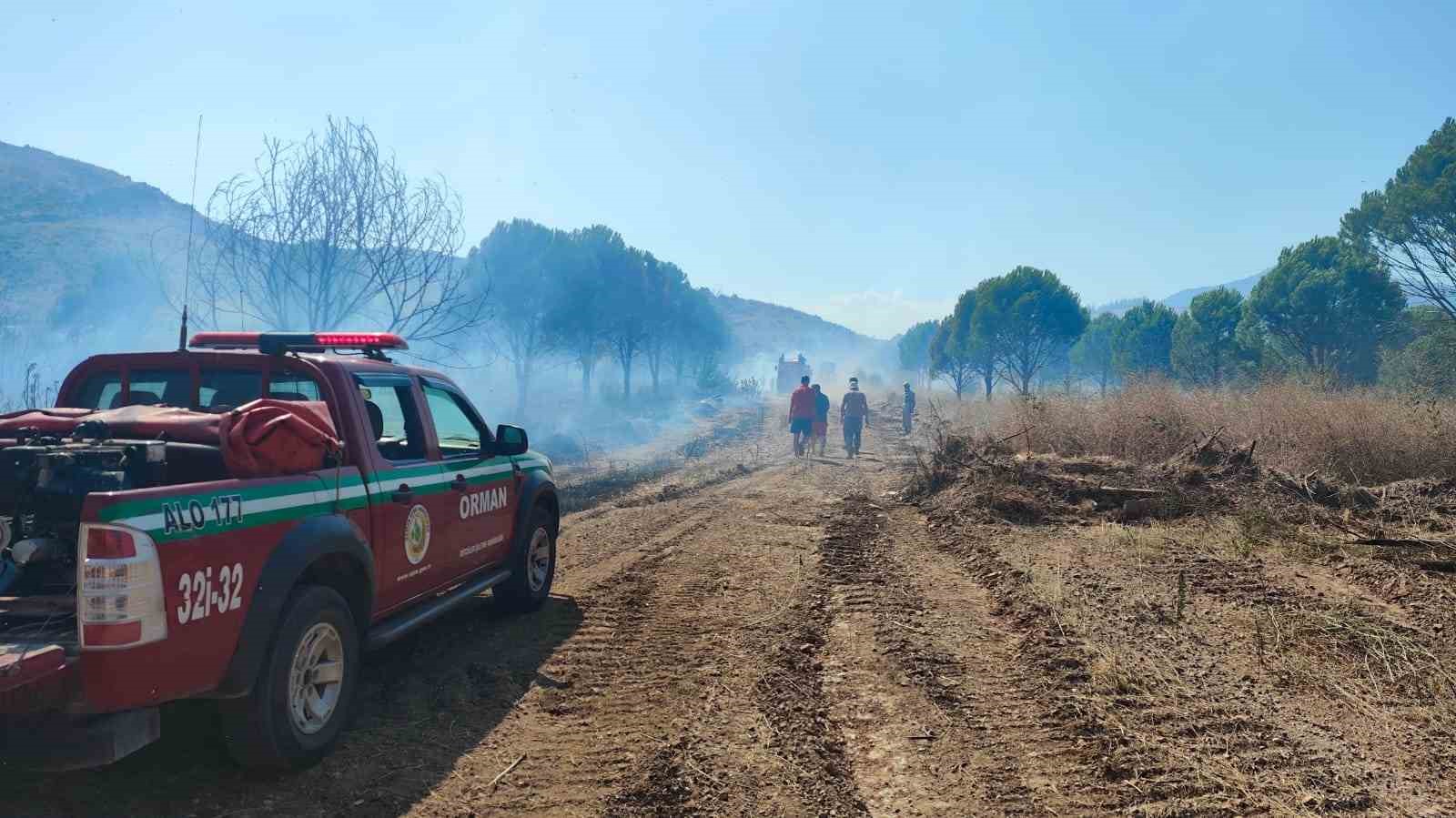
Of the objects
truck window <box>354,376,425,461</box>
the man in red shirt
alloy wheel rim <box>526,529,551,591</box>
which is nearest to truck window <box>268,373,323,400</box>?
truck window <box>354,376,425,461</box>

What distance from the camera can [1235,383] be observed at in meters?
17.4

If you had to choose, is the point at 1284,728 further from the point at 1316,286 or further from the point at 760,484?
the point at 1316,286

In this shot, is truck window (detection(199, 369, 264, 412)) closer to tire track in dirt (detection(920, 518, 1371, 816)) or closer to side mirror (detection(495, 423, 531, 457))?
side mirror (detection(495, 423, 531, 457))

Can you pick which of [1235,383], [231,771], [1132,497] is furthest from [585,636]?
[1235,383]

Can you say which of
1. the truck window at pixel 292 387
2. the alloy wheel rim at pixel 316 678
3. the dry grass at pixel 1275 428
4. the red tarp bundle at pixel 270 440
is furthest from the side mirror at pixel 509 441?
the dry grass at pixel 1275 428

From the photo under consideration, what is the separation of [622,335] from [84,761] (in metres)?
40.5

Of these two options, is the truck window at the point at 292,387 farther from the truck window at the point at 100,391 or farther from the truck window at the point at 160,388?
the truck window at the point at 100,391

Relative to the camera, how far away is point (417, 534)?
4438 millimetres

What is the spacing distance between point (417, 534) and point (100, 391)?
1.84 metres

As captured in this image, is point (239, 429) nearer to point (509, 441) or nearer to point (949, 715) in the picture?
point (509, 441)

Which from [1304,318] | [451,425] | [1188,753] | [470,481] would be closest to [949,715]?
[1188,753]

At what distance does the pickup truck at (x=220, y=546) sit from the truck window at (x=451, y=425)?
2.1 inches

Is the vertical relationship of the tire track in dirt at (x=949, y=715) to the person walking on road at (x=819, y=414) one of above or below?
below

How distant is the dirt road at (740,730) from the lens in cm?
316
